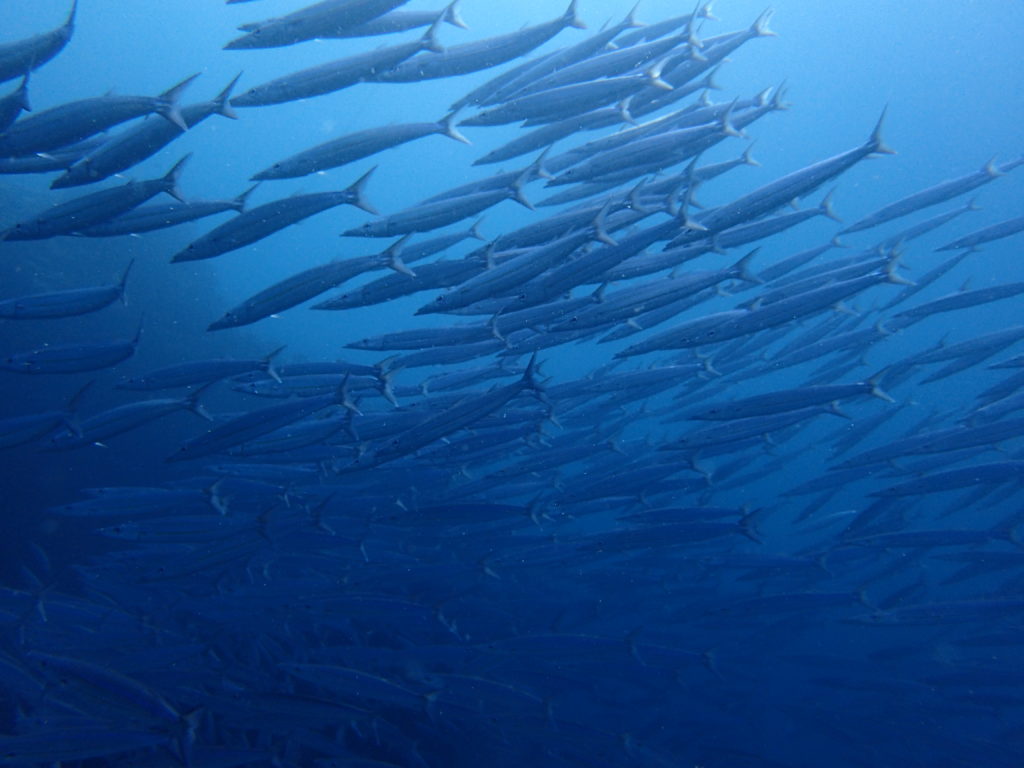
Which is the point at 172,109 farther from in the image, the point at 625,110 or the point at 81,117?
the point at 625,110

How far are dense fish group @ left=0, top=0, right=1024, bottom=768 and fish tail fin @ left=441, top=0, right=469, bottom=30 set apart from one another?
0.12ft

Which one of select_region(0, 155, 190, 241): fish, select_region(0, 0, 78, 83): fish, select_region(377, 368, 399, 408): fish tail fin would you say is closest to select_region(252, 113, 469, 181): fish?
select_region(0, 155, 190, 241): fish

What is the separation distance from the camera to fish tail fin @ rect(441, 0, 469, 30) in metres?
3.70

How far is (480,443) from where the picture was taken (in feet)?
18.2

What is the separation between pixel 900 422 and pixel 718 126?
2073 inches

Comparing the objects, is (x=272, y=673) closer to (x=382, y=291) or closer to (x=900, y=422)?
(x=382, y=291)

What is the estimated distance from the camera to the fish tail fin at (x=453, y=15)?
12.1ft

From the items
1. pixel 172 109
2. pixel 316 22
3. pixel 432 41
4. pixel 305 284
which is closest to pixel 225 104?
pixel 172 109

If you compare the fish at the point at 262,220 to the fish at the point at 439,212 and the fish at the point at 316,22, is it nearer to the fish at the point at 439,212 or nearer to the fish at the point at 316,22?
the fish at the point at 439,212

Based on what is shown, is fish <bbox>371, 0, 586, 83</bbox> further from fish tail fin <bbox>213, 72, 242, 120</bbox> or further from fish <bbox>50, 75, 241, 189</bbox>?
fish <bbox>50, 75, 241, 189</bbox>

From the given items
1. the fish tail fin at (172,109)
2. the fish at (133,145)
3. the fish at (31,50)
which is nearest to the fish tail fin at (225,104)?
the fish at (133,145)

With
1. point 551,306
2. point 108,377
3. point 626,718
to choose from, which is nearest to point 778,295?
point 551,306

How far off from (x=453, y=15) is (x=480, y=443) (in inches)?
134

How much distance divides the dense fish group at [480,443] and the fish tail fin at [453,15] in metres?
0.04
